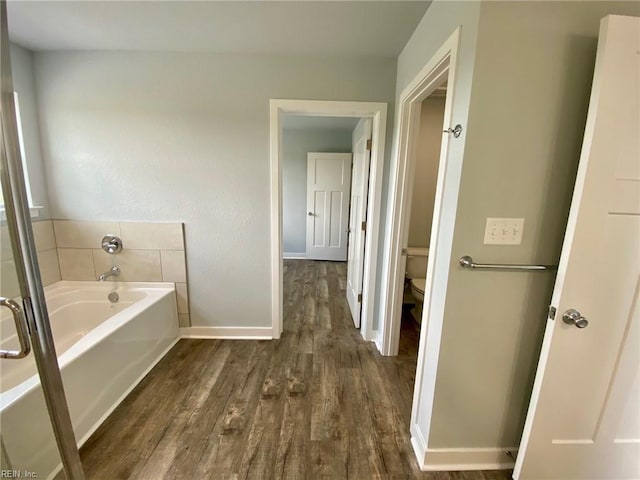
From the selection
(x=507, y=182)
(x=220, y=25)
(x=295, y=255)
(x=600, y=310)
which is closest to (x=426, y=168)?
(x=507, y=182)

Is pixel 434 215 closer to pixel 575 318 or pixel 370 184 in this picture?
pixel 575 318

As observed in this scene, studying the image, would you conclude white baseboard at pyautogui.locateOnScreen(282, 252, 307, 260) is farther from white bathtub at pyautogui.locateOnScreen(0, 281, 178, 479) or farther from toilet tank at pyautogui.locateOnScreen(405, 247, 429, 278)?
white bathtub at pyautogui.locateOnScreen(0, 281, 178, 479)

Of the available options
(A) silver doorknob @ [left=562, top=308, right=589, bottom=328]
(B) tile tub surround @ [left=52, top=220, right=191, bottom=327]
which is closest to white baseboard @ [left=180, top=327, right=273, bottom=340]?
(B) tile tub surround @ [left=52, top=220, right=191, bottom=327]

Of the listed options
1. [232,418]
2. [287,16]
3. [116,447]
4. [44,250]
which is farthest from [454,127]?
[44,250]

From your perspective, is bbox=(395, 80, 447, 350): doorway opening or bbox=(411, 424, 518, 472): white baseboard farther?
bbox=(395, 80, 447, 350): doorway opening

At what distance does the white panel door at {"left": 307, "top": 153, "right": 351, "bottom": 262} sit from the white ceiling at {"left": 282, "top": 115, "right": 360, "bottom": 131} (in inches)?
16.5

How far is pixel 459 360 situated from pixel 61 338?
2.79 m

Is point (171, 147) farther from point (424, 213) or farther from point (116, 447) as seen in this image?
point (424, 213)

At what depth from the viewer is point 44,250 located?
2.10m

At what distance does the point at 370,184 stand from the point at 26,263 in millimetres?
1952

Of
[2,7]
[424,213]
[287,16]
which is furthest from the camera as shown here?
[424,213]

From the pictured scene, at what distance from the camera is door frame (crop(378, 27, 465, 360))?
1123 millimetres

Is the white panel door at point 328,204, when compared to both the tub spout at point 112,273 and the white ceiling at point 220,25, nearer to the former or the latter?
the white ceiling at point 220,25

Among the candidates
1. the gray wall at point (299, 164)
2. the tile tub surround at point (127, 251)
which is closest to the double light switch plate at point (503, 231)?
the tile tub surround at point (127, 251)
